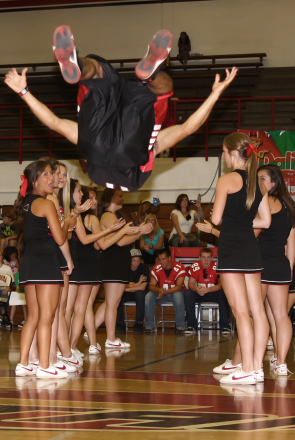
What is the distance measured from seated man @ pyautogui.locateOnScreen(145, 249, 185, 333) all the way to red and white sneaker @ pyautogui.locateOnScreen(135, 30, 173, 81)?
5.57 m

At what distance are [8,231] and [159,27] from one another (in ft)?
24.8

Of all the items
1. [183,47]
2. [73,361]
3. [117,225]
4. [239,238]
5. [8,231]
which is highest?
[183,47]

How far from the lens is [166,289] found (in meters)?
8.73

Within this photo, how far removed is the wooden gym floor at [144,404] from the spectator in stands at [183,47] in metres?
10.4

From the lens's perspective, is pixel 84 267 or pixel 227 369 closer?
pixel 227 369

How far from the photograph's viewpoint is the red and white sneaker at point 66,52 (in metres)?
3.27

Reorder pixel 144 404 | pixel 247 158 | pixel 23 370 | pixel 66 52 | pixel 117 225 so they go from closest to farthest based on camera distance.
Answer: pixel 66 52
pixel 144 404
pixel 247 158
pixel 23 370
pixel 117 225

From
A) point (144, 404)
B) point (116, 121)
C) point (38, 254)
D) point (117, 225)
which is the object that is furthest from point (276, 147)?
point (144, 404)

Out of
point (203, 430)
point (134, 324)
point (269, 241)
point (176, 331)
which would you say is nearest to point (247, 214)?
point (269, 241)

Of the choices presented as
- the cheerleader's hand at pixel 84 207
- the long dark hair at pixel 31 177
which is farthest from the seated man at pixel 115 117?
the cheerleader's hand at pixel 84 207

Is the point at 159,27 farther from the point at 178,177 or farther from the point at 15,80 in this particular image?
the point at 15,80

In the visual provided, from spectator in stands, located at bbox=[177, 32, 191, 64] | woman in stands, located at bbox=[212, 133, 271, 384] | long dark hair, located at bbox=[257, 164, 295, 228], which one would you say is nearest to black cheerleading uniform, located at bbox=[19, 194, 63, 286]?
woman in stands, located at bbox=[212, 133, 271, 384]

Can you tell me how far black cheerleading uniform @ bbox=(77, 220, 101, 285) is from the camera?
216 inches

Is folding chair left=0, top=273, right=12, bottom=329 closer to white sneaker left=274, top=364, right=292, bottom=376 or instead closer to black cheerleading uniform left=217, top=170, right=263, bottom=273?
white sneaker left=274, top=364, right=292, bottom=376
